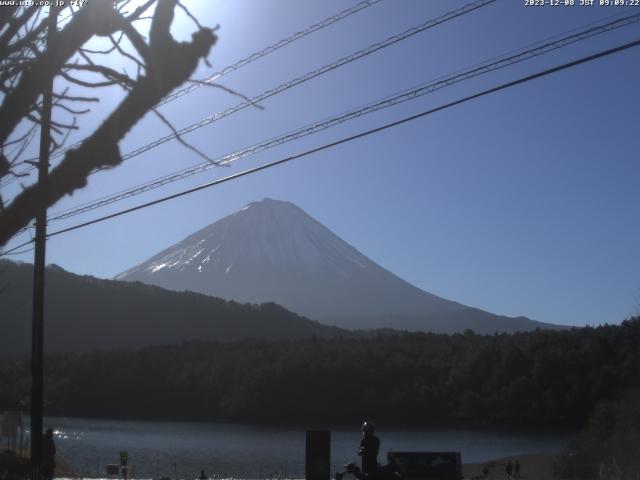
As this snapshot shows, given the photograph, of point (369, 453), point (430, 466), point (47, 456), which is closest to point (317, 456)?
point (430, 466)

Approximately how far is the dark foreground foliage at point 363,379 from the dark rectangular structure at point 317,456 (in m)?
45.9

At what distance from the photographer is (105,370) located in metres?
77.3

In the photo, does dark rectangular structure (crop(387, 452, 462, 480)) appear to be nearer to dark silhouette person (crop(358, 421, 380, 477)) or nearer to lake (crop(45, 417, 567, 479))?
dark silhouette person (crop(358, 421, 380, 477))

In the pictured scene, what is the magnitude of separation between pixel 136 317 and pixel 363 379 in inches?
1509

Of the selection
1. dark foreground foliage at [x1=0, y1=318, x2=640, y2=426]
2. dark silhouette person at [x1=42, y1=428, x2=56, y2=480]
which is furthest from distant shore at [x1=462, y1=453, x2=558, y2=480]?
dark silhouette person at [x1=42, y1=428, x2=56, y2=480]

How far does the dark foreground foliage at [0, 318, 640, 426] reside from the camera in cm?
6181

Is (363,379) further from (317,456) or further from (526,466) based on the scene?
(317,456)

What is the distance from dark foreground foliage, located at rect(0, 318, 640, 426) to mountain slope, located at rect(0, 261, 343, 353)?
1176 cm

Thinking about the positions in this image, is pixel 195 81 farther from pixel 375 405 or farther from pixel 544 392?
pixel 375 405

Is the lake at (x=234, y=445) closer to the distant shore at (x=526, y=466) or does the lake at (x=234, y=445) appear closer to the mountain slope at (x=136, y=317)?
the distant shore at (x=526, y=466)

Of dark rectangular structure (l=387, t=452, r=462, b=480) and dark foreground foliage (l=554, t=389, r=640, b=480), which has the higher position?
dark rectangular structure (l=387, t=452, r=462, b=480)

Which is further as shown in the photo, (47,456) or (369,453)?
(47,456)

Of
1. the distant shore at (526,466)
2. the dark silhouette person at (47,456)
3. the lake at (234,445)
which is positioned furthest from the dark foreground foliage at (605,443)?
the dark silhouette person at (47,456)

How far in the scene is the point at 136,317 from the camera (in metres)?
103
